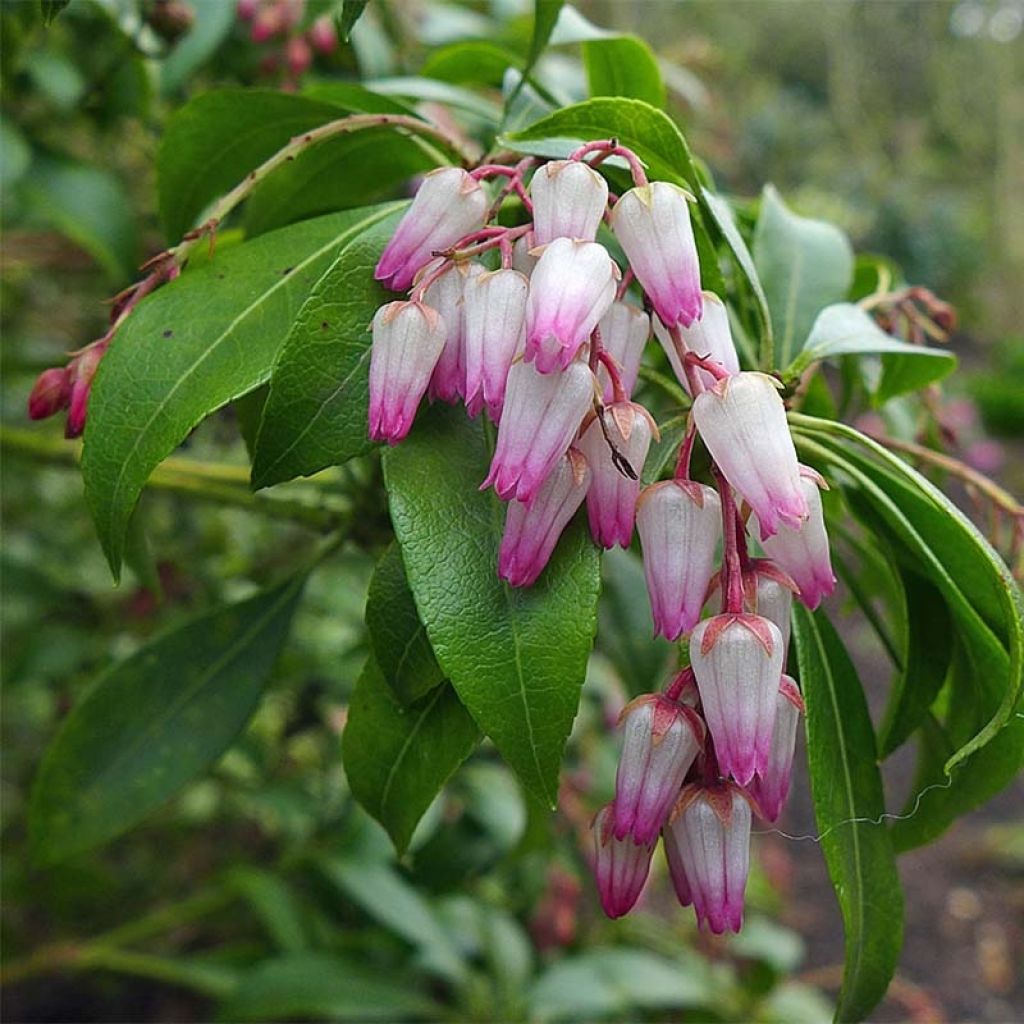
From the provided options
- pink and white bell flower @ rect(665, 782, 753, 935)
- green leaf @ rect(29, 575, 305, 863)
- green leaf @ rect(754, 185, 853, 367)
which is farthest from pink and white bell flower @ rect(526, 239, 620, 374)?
green leaf @ rect(29, 575, 305, 863)

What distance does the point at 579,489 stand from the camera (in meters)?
0.58

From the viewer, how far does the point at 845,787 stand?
0.63 meters

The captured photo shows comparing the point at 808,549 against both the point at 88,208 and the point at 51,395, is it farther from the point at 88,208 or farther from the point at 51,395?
the point at 88,208

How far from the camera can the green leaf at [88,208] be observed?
121cm

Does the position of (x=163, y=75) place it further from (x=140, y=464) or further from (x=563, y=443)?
(x=563, y=443)

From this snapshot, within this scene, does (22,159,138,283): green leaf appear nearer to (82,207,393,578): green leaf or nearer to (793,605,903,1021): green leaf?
(82,207,393,578): green leaf

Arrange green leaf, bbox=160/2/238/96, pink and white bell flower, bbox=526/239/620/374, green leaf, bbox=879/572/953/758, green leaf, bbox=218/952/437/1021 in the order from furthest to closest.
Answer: green leaf, bbox=218/952/437/1021
green leaf, bbox=160/2/238/96
green leaf, bbox=879/572/953/758
pink and white bell flower, bbox=526/239/620/374

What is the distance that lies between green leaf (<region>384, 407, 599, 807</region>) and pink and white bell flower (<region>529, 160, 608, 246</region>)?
12 cm

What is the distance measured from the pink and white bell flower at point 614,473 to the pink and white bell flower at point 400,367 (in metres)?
0.09

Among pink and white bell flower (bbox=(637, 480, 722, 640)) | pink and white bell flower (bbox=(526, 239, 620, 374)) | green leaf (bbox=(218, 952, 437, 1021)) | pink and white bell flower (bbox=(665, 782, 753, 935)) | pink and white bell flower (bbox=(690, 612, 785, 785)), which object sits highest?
pink and white bell flower (bbox=(526, 239, 620, 374))

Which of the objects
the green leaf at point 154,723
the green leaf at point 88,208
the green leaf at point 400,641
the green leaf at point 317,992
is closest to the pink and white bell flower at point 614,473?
the green leaf at point 400,641

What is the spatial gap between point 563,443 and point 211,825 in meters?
2.09

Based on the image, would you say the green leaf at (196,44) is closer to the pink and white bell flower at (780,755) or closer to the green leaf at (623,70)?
the green leaf at (623,70)

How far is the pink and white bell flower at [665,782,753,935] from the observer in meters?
0.59
